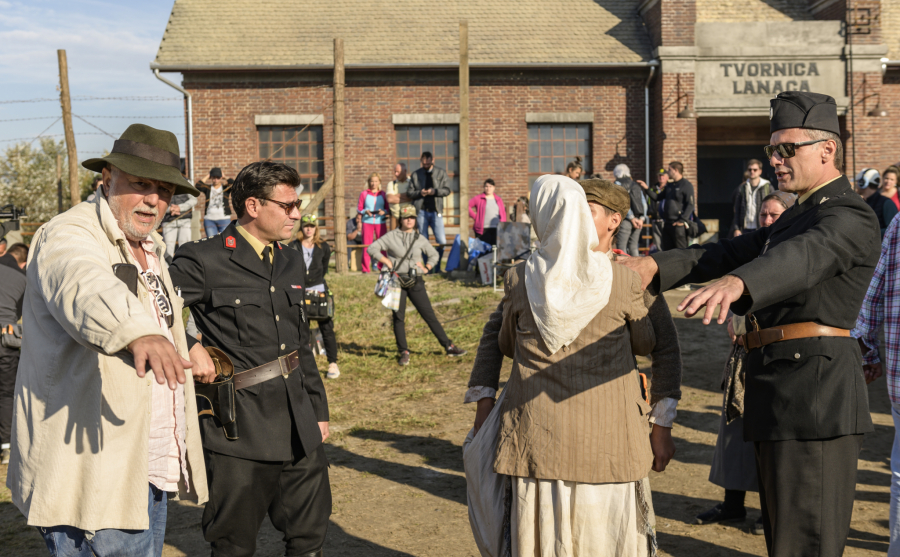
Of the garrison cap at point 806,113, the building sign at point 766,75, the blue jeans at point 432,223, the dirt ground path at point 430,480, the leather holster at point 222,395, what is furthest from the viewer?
the building sign at point 766,75

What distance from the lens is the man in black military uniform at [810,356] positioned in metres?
3.03

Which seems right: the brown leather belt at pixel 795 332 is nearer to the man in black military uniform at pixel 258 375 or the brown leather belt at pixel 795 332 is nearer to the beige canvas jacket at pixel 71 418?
the man in black military uniform at pixel 258 375

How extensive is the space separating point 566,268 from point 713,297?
566 mm

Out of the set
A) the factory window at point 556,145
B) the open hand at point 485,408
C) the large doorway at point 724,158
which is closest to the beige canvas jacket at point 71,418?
the open hand at point 485,408

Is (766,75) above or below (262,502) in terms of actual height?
above

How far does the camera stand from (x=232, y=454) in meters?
3.46

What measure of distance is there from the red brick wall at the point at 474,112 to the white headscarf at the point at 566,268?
16774 mm

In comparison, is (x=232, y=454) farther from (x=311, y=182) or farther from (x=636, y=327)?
(x=311, y=182)

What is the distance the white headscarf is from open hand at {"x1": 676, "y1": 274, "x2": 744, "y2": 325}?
43cm

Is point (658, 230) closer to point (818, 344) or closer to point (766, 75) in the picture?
point (766, 75)

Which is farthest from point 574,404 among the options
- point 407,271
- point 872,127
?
point 872,127

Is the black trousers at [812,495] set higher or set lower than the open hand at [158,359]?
lower

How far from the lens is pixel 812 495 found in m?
3.03

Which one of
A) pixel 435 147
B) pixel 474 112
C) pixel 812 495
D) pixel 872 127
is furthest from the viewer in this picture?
pixel 435 147
